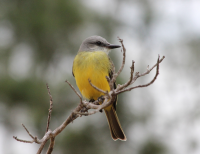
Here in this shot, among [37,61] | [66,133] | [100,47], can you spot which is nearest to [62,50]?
[37,61]

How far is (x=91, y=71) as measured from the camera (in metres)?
4.09

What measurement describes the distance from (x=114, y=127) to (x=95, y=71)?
0.98 m

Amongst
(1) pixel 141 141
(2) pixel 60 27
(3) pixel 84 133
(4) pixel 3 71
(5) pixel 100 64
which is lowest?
(1) pixel 141 141

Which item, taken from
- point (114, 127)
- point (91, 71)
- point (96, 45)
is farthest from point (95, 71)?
point (114, 127)

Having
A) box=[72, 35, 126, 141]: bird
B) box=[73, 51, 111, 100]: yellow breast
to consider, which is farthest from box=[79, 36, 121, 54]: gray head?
box=[73, 51, 111, 100]: yellow breast

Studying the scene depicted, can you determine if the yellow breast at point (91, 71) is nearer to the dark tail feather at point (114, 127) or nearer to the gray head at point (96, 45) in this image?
the gray head at point (96, 45)

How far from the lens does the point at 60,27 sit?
11453mm

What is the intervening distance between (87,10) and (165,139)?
541cm

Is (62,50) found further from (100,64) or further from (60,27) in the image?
(100,64)

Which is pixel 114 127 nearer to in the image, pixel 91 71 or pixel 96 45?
pixel 91 71

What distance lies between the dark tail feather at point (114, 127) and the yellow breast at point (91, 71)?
487 millimetres

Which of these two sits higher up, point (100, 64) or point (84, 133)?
point (100, 64)

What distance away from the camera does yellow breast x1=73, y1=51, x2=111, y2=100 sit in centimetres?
409

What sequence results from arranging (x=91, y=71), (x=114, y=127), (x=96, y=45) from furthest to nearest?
(x=96, y=45) < (x=114, y=127) < (x=91, y=71)
